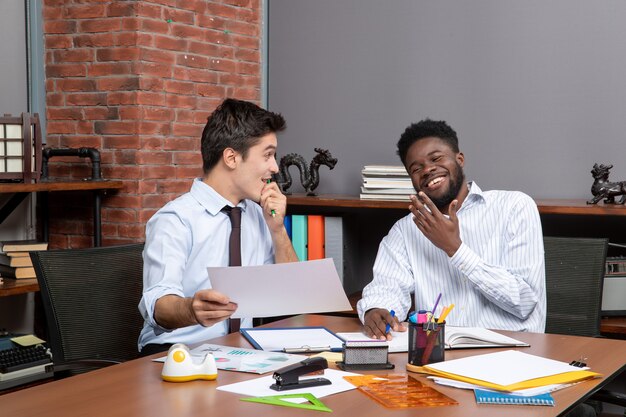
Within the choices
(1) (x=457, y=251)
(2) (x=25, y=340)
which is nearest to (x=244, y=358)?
(1) (x=457, y=251)

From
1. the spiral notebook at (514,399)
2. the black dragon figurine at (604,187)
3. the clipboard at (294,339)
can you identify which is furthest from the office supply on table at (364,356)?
the black dragon figurine at (604,187)

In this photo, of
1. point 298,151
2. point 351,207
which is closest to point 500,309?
point 351,207

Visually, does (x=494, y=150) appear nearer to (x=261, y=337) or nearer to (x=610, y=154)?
(x=610, y=154)

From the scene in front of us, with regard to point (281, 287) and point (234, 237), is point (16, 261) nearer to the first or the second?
point (234, 237)

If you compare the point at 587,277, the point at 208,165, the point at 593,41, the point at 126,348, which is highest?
the point at 593,41

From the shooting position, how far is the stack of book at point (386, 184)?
3.47 m

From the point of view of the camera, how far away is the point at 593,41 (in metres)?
3.40

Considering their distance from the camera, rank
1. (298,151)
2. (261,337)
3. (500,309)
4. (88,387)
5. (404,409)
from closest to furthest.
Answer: (404,409)
(88,387)
(261,337)
(500,309)
(298,151)

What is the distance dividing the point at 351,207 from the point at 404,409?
220 cm

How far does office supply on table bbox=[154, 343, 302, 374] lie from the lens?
184cm

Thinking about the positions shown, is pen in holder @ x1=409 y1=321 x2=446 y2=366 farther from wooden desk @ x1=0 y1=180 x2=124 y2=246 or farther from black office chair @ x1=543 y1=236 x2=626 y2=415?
wooden desk @ x1=0 y1=180 x2=124 y2=246

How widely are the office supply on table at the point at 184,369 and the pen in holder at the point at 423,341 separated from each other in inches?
18.2

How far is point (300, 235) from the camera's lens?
143 inches

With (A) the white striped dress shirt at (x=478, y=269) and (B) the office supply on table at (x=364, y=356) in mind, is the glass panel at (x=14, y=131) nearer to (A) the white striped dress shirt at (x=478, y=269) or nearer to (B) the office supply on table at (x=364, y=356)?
(A) the white striped dress shirt at (x=478, y=269)
